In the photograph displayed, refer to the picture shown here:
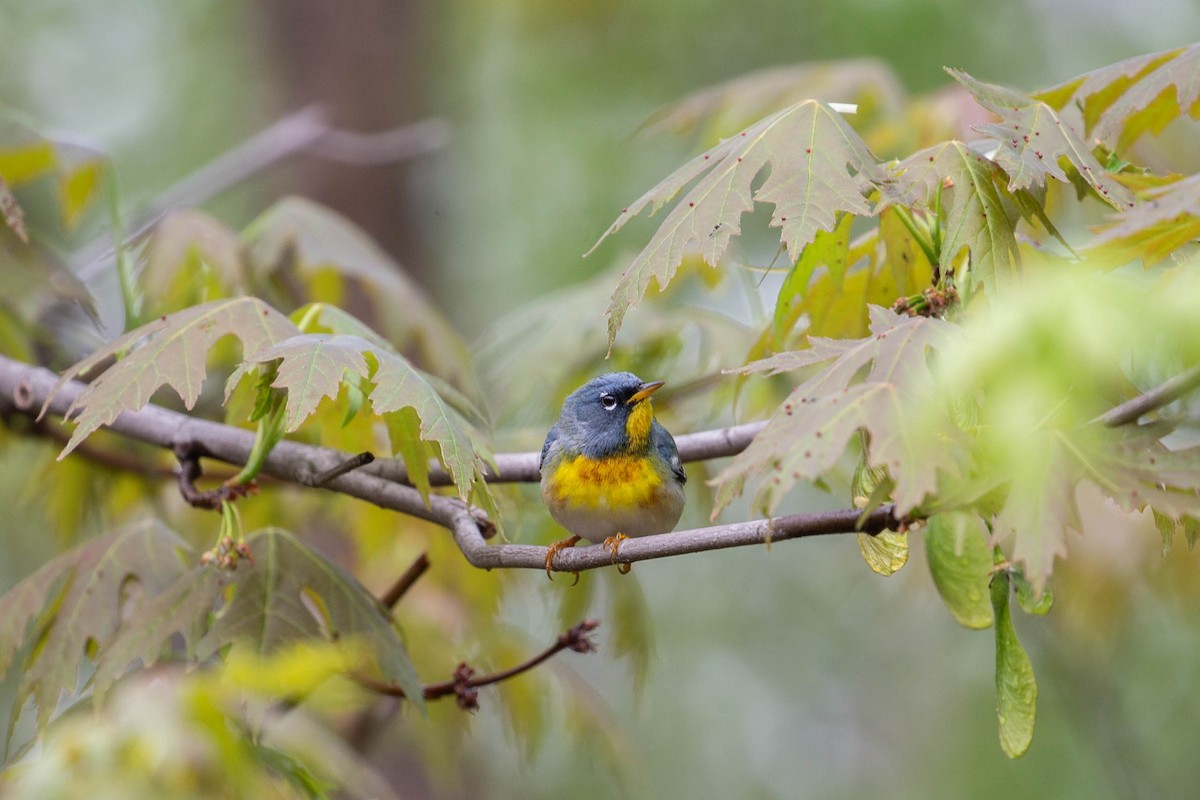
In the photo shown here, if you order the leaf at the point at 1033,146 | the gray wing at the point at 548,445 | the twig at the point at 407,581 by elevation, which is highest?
the leaf at the point at 1033,146

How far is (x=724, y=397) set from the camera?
349 centimetres

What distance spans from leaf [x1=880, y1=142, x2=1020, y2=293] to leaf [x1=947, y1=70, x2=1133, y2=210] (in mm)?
49

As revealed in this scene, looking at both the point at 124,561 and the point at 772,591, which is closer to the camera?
the point at 124,561

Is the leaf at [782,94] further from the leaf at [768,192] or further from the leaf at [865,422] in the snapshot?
the leaf at [865,422]

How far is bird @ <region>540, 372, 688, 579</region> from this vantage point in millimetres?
2701

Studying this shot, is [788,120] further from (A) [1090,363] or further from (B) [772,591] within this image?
(B) [772,591]

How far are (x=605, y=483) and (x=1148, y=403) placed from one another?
1380 mm

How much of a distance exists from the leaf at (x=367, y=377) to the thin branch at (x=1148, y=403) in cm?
105

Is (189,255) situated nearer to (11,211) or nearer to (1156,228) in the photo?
(11,211)

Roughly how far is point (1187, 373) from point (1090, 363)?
0.93ft

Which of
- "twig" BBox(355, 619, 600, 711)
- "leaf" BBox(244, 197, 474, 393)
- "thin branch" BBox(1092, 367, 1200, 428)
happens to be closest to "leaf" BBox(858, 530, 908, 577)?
"thin branch" BBox(1092, 367, 1200, 428)

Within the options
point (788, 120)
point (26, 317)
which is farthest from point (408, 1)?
point (788, 120)

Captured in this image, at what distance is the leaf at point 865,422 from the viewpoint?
1.46m

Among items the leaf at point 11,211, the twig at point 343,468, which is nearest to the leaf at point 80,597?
the twig at point 343,468
